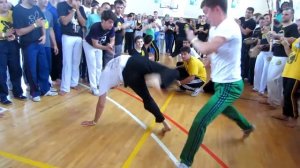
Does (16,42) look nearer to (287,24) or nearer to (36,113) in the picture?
(36,113)

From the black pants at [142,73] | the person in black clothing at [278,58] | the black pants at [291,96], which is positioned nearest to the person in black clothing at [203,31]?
the person in black clothing at [278,58]

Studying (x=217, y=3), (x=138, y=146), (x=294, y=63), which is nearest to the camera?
(x=217, y=3)

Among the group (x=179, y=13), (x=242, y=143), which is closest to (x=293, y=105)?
(x=242, y=143)

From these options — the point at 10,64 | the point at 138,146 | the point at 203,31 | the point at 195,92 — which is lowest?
the point at 138,146

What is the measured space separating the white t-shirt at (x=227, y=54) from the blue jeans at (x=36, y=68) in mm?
3089

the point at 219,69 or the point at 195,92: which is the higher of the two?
the point at 219,69

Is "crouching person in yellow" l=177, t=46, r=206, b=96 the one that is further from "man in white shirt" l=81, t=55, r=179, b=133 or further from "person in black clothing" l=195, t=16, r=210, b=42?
"person in black clothing" l=195, t=16, r=210, b=42

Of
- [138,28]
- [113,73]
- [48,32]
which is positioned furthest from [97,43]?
[138,28]

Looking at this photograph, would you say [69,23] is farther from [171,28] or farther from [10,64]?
[171,28]

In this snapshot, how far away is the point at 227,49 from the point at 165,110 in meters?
2.27

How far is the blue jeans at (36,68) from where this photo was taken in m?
4.46

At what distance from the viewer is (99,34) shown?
15.5 feet

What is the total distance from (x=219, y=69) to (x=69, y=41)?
3.28m

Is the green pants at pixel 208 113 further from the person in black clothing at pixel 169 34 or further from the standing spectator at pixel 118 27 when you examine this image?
the person in black clothing at pixel 169 34
